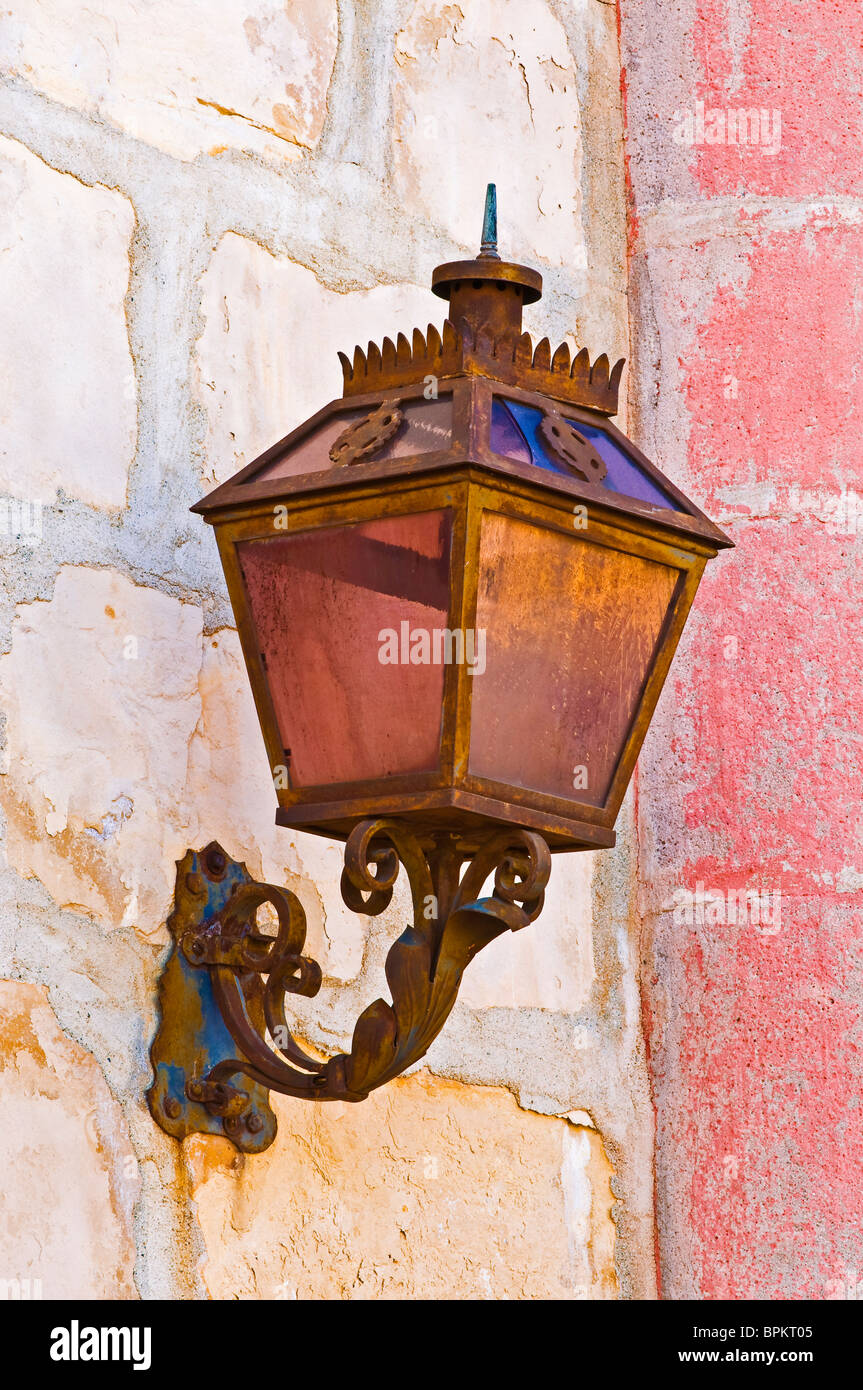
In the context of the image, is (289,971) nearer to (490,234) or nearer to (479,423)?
(479,423)

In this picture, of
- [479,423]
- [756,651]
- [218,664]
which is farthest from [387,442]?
[756,651]

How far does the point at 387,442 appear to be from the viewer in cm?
145

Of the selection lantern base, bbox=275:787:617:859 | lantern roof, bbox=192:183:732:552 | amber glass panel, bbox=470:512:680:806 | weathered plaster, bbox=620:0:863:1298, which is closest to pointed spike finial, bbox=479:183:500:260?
lantern roof, bbox=192:183:732:552

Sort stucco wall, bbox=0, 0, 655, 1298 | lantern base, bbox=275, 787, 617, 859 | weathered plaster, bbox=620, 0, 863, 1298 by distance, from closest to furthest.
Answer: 1. lantern base, bbox=275, 787, 617, 859
2. stucco wall, bbox=0, 0, 655, 1298
3. weathered plaster, bbox=620, 0, 863, 1298

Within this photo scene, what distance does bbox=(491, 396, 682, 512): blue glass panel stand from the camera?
1439 millimetres

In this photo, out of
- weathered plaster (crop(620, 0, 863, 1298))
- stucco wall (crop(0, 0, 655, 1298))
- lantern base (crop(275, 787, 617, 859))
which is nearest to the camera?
lantern base (crop(275, 787, 617, 859))

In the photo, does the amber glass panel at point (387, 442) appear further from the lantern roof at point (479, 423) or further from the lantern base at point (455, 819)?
the lantern base at point (455, 819)

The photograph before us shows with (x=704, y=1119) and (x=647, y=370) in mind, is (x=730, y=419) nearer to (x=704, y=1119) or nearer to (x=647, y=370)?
(x=647, y=370)

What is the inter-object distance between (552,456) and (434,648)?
6.9 inches

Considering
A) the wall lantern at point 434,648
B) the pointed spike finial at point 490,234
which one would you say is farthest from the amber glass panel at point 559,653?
the pointed spike finial at point 490,234

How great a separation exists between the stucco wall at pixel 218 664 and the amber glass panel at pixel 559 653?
33 cm

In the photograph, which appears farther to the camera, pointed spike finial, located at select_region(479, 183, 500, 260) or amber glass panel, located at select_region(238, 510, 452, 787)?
pointed spike finial, located at select_region(479, 183, 500, 260)

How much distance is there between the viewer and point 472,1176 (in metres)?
1.83

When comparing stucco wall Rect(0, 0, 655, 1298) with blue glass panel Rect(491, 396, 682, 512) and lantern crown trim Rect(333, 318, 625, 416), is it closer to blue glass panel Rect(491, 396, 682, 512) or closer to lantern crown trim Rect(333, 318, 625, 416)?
lantern crown trim Rect(333, 318, 625, 416)
